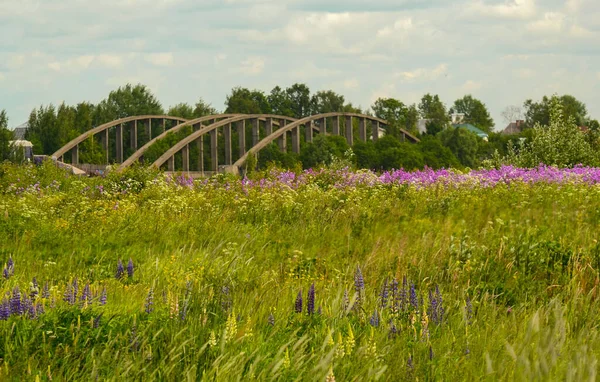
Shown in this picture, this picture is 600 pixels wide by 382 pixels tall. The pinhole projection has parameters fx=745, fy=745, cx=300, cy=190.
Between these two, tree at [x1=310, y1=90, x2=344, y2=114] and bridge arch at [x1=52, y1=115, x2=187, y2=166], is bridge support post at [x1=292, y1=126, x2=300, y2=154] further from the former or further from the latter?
tree at [x1=310, y1=90, x2=344, y2=114]

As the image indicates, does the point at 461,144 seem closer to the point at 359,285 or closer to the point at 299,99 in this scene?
the point at 299,99

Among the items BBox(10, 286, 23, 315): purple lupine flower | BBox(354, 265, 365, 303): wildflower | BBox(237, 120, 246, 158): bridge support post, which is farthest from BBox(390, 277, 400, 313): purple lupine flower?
BBox(237, 120, 246, 158): bridge support post

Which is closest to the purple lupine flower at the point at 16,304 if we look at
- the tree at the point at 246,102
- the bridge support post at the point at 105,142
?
the bridge support post at the point at 105,142

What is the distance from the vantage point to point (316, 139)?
4316 centimetres

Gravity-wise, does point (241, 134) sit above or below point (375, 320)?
above

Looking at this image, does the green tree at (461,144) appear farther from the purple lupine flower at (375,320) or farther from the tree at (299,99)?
the purple lupine flower at (375,320)

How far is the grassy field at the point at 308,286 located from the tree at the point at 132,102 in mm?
50559

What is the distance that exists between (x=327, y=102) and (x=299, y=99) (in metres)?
3.92

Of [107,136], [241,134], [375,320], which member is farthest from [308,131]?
[375,320]

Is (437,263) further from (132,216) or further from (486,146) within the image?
(486,146)

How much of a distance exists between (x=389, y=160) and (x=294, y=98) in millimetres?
40553

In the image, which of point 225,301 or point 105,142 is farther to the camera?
point 105,142

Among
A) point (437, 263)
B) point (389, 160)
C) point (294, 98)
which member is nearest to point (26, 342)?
point (437, 263)

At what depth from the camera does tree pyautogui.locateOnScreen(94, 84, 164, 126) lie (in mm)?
64500
